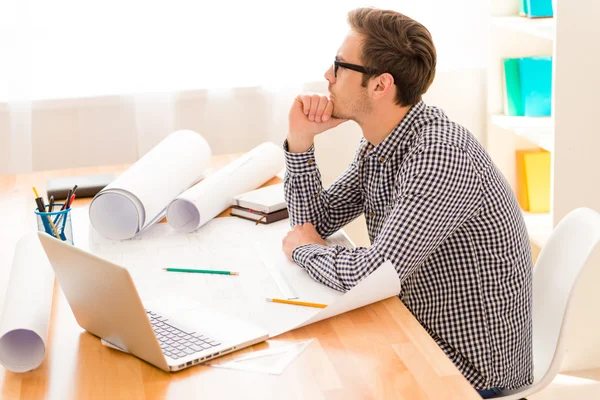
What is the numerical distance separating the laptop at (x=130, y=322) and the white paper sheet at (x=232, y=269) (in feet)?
0.25

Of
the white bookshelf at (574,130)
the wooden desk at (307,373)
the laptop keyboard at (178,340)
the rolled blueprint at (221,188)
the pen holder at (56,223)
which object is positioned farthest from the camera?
the white bookshelf at (574,130)

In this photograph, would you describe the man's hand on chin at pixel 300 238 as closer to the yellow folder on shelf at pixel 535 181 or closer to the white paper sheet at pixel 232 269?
the white paper sheet at pixel 232 269

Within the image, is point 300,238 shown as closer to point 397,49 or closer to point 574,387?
point 397,49

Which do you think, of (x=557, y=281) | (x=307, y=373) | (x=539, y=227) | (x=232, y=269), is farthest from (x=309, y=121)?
(x=539, y=227)

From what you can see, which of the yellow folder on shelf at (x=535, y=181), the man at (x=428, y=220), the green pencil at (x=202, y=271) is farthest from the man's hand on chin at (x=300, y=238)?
the yellow folder on shelf at (x=535, y=181)

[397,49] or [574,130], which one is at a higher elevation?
[397,49]

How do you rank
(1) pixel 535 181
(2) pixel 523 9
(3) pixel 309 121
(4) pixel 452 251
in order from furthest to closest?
(1) pixel 535 181 → (2) pixel 523 9 → (3) pixel 309 121 → (4) pixel 452 251

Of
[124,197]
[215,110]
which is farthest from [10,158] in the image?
[124,197]

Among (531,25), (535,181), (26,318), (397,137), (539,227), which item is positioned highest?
(531,25)

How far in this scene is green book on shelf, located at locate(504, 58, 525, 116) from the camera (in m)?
2.95

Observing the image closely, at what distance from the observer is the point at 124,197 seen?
1.87 metres

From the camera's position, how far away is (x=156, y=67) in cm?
301

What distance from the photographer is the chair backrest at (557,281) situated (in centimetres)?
160

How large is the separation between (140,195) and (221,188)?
0.78 feet
